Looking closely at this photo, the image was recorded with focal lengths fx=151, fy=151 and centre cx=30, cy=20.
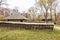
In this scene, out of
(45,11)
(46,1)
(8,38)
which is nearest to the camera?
(8,38)

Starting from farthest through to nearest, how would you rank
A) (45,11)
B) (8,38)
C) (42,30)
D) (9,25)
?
(45,11), (9,25), (42,30), (8,38)

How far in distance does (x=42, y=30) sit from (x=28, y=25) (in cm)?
199

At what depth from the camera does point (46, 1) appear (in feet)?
137

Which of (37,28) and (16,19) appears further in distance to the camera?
(16,19)

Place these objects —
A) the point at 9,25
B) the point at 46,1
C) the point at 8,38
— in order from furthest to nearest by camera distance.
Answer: the point at 46,1
the point at 9,25
the point at 8,38

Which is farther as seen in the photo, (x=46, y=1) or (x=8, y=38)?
(x=46, y=1)

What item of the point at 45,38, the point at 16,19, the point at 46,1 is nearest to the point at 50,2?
the point at 46,1

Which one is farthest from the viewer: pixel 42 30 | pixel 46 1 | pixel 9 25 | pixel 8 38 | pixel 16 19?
pixel 46 1

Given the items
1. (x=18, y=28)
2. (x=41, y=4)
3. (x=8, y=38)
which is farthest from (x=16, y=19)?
(x=8, y=38)

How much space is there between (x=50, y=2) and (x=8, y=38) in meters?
30.3

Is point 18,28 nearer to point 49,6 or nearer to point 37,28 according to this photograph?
point 37,28

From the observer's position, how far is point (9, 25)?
20.9m

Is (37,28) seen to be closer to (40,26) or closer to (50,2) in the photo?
(40,26)

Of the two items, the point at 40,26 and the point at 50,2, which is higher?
the point at 50,2
